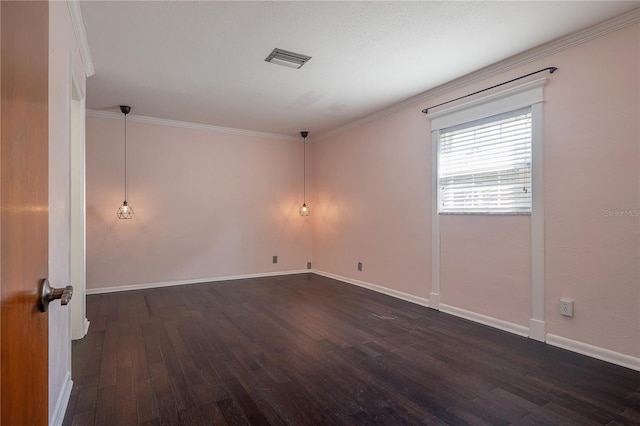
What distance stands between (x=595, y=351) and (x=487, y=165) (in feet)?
5.91

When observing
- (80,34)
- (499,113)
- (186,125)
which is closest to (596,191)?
(499,113)

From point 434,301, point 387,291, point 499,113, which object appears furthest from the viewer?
point 387,291

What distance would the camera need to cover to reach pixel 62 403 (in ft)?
6.20

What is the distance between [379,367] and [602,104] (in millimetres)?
2638

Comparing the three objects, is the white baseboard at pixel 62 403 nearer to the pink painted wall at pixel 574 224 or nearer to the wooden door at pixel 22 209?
the wooden door at pixel 22 209

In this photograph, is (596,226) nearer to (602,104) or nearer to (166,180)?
(602,104)

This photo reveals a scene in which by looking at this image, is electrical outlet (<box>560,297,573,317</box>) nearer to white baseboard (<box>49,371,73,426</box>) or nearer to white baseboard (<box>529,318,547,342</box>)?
white baseboard (<box>529,318,547,342</box>)

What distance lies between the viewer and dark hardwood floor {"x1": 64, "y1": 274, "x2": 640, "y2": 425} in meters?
1.90

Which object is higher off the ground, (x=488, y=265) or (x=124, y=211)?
(x=124, y=211)

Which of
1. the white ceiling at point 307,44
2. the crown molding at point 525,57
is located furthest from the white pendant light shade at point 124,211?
the crown molding at point 525,57

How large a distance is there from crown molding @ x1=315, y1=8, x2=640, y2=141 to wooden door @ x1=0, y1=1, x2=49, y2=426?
343 centimetres

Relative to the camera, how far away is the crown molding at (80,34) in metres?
2.27

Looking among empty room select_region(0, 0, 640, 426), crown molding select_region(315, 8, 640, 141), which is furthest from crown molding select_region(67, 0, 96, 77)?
crown molding select_region(315, 8, 640, 141)

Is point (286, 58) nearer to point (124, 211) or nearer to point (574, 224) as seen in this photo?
point (574, 224)
